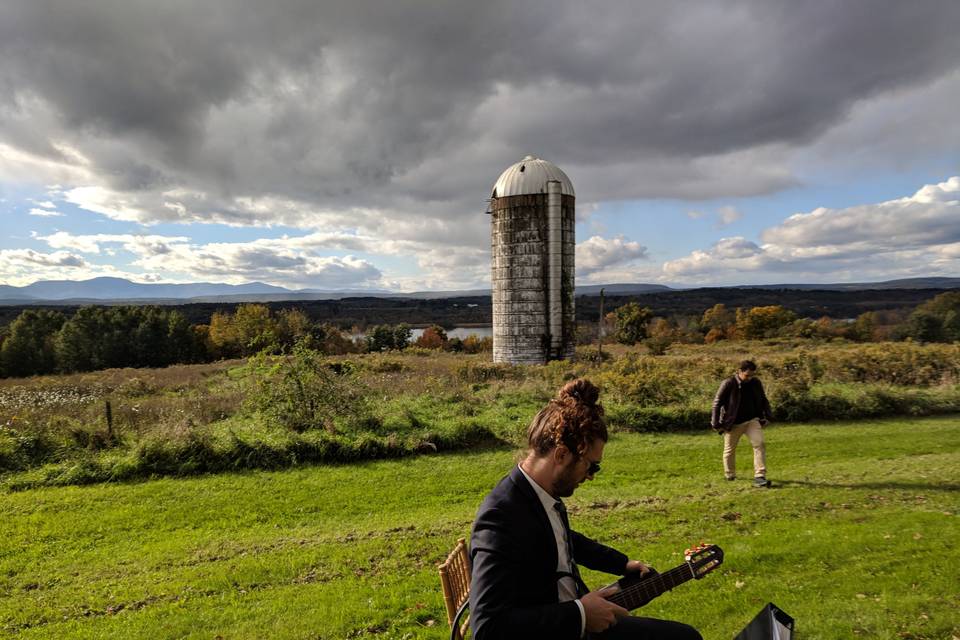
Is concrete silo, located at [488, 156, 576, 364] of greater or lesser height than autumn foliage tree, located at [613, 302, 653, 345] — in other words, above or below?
above

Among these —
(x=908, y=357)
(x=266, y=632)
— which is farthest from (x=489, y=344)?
(x=266, y=632)

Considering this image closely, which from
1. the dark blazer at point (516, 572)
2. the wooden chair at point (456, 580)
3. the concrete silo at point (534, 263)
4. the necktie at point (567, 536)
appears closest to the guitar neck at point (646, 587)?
the necktie at point (567, 536)

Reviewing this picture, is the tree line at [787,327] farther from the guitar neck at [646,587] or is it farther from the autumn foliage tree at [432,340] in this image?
the guitar neck at [646,587]

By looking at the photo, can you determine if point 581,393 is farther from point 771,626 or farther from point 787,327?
point 787,327

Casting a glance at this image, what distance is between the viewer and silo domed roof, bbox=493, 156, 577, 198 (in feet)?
96.5

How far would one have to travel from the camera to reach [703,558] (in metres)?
3.51

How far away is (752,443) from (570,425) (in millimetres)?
8567

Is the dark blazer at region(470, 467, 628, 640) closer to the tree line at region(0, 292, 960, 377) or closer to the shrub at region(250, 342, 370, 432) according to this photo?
the shrub at region(250, 342, 370, 432)

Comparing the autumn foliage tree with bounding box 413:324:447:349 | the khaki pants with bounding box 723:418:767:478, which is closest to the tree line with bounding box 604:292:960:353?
the autumn foliage tree with bounding box 413:324:447:349

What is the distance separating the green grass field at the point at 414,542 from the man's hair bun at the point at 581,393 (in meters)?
3.54

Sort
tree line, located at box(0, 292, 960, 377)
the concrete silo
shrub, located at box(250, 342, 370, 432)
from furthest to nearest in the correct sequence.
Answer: tree line, located at box(0, 292, 960, 377) → the concrete silo → shrub, located at box(250, 342, 370, 432)

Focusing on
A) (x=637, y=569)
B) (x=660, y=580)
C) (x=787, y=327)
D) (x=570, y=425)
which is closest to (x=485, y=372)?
(x=637, y=569)

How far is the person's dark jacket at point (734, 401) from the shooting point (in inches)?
400

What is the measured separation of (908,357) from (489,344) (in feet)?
158
